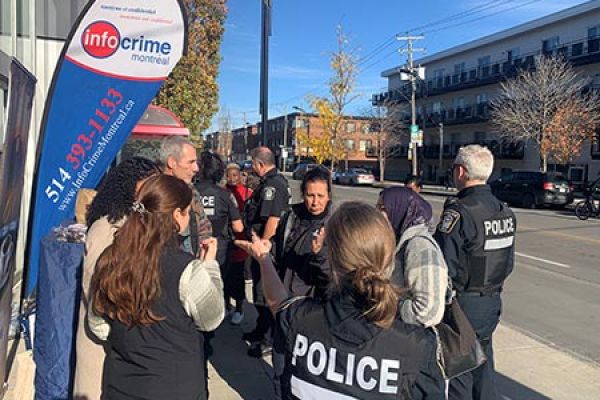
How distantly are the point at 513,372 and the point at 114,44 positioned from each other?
14.7 ft

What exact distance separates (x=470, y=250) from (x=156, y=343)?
210 centimetres

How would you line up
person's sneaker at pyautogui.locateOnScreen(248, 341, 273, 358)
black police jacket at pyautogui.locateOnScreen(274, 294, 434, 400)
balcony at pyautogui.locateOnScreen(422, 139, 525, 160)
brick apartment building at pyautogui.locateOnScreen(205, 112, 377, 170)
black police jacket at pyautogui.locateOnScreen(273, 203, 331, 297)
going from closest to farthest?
black police jacket at pyautogui.locateOnScreen(274, 294, 434, 400) → black police jacket at pyautogui.locateOnScreen(273, 203, 331, 297) → person's sneaker at pyautogui.locateOnScreen(248, 341, 273, 358) → balcony at pyautogui.locateOnScreen(422, 139, 525, 160) → brick apartment building at pyautogui.locateOnScreen(205, 112, 377, 170)

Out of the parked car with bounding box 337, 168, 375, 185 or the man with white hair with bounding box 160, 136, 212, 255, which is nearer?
the man with white hair with bounding box 160, 136, 212, 255

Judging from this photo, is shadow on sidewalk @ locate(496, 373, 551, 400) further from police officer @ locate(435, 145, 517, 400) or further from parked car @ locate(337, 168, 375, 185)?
parked car @ locate(337, 168, 375, 185)

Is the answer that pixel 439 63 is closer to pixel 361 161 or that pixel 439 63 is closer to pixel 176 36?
pixel 361 161

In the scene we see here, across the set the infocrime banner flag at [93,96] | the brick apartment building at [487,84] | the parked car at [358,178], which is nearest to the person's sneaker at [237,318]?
the infocrime banner flag at [93,96]

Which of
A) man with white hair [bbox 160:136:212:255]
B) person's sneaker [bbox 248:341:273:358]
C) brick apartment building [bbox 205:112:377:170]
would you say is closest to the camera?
man with white hair [bbox 160:136:212:255]

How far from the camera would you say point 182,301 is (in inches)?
84.7

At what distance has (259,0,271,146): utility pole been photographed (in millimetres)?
7133

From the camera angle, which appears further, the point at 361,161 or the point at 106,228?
Answer: the point at 361,161

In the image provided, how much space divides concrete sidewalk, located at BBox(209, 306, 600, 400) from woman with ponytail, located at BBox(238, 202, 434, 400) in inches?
94.1

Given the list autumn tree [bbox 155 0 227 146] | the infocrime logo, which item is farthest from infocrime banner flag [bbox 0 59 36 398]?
autumn tree [bbox 155 0 227 146]

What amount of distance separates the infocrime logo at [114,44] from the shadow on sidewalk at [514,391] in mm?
3988

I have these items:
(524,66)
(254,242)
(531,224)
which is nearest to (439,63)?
(524,66)
